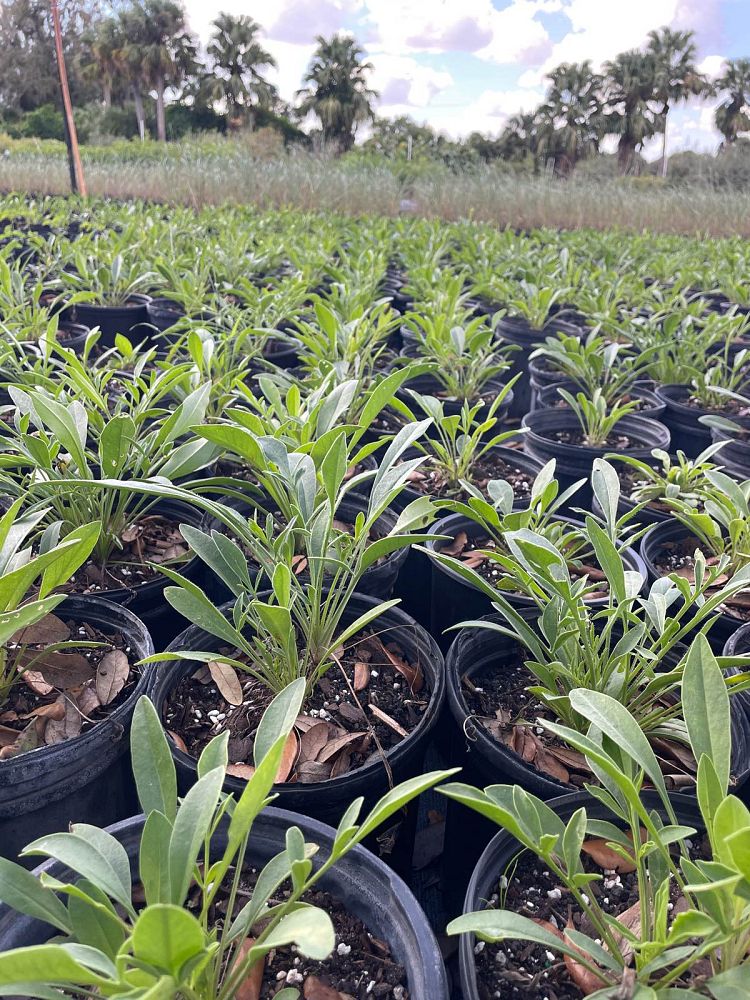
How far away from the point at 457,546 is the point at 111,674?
30.0 inches

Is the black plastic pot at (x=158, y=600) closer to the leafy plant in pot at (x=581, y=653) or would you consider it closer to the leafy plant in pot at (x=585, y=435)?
the leafy plant in pot at (x=581, y=653)

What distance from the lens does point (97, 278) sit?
119 inches

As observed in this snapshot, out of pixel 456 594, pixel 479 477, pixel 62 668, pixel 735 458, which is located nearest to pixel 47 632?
pixel 62 668

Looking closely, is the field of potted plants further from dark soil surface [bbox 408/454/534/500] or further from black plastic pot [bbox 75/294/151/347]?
black plastic pot [bbox 75/294/151/347]

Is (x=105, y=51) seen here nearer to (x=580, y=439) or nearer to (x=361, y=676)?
(x=580, y=439)

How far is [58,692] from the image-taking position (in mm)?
1008

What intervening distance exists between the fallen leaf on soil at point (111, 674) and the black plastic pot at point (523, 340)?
2.48 meters

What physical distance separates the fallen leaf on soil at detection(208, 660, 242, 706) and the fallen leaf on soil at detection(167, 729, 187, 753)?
0.09 metres

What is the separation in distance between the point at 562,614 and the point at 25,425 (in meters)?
1.02

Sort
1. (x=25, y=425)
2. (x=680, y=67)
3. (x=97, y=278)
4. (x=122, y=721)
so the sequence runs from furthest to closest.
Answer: (x=680, y=67) < (x=97, y=278) < (x=25, y=425) < (x=122, y=721)

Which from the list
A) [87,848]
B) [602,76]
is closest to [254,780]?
[87,848]

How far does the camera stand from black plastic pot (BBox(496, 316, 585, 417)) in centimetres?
324

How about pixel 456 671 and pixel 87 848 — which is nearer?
pixel 87 848

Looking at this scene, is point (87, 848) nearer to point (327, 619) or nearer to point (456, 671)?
point (327, 619)
